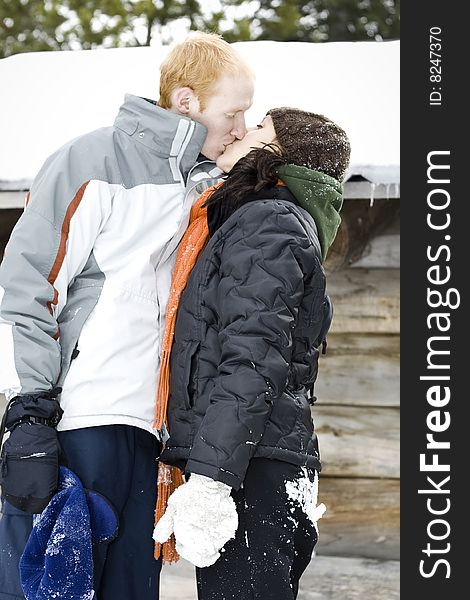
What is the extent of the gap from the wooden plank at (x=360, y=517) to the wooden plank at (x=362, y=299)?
0.81m

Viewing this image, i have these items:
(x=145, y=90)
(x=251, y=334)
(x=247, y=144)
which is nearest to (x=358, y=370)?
(x=145, y=90)

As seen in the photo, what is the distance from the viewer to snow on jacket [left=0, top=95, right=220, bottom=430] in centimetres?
222

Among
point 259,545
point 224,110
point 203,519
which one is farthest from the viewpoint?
point 224,110

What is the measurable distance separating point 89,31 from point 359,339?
18.1 ft

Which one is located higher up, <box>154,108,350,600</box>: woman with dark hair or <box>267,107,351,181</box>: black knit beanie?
<box>267,107,351,181</box>: black knit beanie

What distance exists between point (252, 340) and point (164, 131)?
66cm

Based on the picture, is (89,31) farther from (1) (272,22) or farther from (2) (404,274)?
(2) (404,274)

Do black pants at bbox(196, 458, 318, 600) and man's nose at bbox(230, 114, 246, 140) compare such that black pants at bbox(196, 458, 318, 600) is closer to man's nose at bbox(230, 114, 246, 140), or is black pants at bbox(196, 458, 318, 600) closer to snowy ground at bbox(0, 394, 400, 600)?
man's nose at bbox(230, 114, 246, 140)

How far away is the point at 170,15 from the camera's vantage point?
9.73 m

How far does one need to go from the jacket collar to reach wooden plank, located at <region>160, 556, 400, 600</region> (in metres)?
2.35

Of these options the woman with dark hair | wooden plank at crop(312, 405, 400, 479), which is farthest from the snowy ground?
the woman with dark hair

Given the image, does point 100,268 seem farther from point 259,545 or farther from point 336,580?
point 336,580

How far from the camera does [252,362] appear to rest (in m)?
2.11

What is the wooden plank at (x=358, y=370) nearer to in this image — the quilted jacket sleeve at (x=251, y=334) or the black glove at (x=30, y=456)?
the quilted jacket sleeve at (x=251, y=334)
